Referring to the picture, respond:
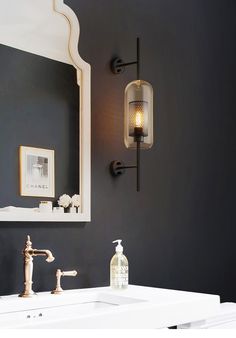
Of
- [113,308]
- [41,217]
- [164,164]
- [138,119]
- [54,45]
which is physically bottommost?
[113,308]

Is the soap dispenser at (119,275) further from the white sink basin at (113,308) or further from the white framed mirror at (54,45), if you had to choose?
the white framed mirror at (54,45)

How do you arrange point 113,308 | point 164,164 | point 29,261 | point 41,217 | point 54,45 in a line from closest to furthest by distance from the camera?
point 113,308 < point 29,261 < point 41,217 < point 54,45 < point 164,164

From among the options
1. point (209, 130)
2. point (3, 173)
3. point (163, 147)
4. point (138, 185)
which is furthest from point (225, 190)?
point (3, 173)

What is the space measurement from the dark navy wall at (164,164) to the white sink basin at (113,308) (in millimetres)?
193

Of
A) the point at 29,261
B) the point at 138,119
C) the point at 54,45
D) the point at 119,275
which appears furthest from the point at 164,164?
the point at 29,261

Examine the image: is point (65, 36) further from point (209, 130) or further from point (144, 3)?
point (209, 130)

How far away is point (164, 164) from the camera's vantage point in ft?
7.63

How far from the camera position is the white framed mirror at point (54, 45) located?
5.47ft

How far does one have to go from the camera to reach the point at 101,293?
1676 millimetres

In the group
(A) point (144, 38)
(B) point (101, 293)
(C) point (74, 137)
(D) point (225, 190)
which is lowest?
(B) point (101, 293)

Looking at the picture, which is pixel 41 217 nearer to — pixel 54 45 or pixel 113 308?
pixel 113 308

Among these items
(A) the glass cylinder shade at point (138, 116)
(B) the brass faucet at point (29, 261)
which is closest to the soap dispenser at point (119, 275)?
(B) the brass faucet at point (29, 261)

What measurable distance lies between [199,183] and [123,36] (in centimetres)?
93

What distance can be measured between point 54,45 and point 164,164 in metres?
0.87
